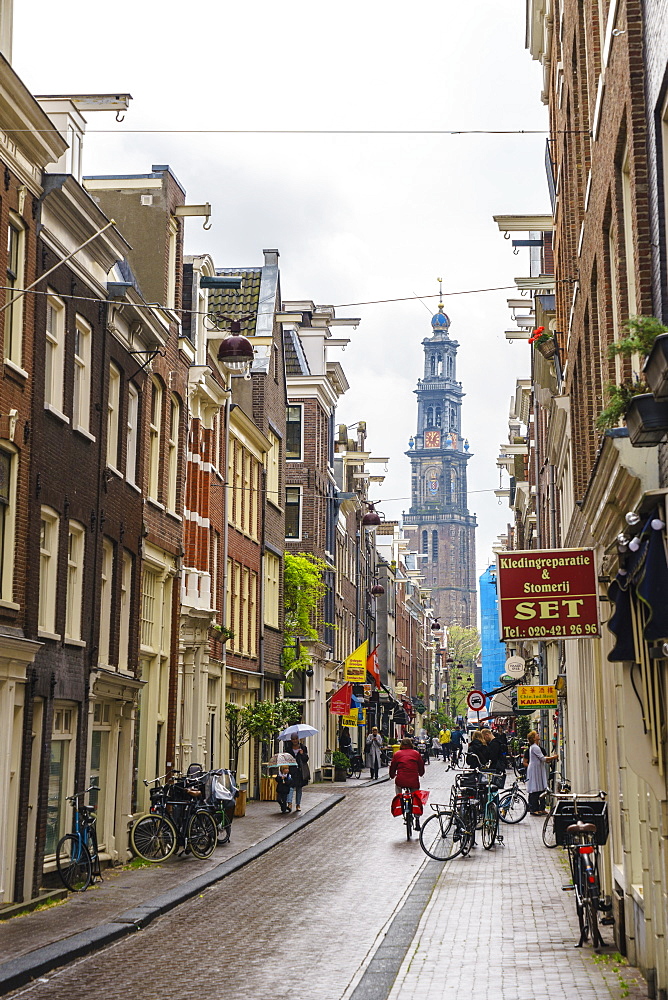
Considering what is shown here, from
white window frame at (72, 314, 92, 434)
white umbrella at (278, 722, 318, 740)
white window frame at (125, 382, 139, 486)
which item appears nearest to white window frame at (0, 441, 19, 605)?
white window frame at (72, 314, 92, 434)

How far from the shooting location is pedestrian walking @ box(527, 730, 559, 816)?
27516 mm

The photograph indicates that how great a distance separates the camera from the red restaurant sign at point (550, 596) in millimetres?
12398

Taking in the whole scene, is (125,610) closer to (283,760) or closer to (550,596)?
(283,760)

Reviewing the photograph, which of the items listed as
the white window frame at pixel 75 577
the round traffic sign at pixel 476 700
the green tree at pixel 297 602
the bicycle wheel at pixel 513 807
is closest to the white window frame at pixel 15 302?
the white window frame at pixel 75 577

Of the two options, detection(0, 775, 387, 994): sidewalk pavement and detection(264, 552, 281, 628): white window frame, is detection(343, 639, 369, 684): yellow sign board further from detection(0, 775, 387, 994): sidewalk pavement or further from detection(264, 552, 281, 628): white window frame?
detection(0, 775, 387, 994): sidewalk pavement

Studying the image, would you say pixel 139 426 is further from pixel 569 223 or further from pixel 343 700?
pixel 343 700

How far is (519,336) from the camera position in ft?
121

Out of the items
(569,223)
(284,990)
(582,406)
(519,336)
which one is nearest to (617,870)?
(284,990)

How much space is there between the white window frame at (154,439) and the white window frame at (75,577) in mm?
4901

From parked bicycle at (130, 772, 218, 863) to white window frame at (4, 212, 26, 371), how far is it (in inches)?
318

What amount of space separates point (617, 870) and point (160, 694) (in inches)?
542

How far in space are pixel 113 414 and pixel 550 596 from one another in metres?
10.2

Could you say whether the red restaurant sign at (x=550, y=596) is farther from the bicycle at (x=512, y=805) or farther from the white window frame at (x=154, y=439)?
the bicycle at (x=512, y=805)

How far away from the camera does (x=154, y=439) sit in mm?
23969
